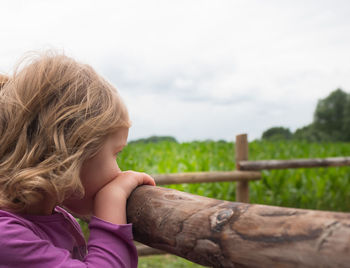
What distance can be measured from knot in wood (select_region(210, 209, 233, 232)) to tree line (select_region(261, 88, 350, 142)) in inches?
1169

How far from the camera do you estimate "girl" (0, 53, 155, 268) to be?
2.61ft

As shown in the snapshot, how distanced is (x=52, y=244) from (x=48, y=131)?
243mm

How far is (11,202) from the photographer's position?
0.83 metres

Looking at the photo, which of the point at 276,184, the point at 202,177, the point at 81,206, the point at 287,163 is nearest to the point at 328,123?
the point at 276,184

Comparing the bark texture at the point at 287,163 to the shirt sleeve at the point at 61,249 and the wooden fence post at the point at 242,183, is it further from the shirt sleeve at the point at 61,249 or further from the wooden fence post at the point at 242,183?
the shirt sleeve at the point at 61,249

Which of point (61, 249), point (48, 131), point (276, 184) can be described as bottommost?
point (276, 184)

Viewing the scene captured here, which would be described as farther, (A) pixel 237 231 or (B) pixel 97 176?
(B) pixel 97 176

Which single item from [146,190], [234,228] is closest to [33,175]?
[146,190]

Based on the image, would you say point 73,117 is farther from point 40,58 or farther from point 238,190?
point 238,190

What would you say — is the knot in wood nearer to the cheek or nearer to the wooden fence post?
the cheek

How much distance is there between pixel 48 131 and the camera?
824 mm

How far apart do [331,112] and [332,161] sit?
1107 inches

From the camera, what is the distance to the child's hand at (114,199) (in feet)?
2.77

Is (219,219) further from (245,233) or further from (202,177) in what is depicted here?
(202,177)
